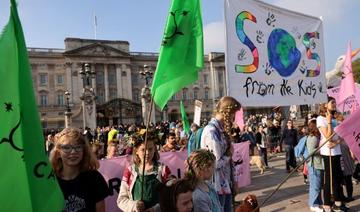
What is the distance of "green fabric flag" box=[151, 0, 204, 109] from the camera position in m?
3.16

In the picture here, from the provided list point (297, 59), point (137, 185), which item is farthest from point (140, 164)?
point (297, 59)

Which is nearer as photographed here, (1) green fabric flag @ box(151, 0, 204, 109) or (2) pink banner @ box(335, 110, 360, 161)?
(1) green fabric flag @ box(151, 0, 204, 109)

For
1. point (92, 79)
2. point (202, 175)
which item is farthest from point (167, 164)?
point (92, 79)

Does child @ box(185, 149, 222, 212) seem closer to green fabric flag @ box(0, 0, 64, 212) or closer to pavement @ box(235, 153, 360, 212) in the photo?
green fabric flag @ box(0, 0, 64, 212)

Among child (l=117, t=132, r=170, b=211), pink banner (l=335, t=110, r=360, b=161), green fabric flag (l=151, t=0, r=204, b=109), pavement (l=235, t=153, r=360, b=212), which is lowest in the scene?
pavement (l=235, t=153, r=360, b=212)

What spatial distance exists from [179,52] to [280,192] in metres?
4.82

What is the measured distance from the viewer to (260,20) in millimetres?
4457

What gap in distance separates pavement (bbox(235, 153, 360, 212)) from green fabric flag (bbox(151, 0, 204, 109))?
349 cm

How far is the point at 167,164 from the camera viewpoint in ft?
20.1

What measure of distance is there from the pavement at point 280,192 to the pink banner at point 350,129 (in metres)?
2.31

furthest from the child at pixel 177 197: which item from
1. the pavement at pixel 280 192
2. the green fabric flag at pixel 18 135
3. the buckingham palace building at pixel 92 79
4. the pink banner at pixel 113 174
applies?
the buckingham palace building at pixel 92 79

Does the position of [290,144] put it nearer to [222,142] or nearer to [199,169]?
[222,142]

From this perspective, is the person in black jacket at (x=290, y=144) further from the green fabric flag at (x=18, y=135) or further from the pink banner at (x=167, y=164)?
the green fabric flag at (x=18, y=135)

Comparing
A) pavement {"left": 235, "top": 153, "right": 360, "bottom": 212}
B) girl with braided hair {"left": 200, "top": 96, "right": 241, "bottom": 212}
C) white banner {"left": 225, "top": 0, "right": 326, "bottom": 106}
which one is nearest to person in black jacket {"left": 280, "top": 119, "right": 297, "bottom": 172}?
pavement {"left": 235, "top": 153, "right": 360, "bottom": 212}
